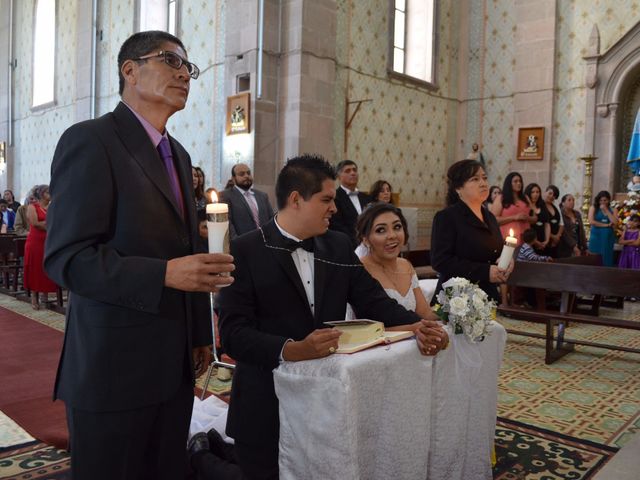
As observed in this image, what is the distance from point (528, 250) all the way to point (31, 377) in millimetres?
5722

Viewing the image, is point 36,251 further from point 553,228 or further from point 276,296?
point 553,228

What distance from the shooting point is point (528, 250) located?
24.7 feet

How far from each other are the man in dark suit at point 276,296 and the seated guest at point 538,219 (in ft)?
19.1

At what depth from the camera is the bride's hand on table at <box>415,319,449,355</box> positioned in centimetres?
235

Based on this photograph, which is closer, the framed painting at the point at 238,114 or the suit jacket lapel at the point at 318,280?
the suit jacket lapel at the point at 318,280

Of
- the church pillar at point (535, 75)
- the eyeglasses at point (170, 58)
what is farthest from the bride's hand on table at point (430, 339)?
the church pillar at point (535, 75)

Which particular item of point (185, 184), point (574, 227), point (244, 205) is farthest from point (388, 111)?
point (185, 184)

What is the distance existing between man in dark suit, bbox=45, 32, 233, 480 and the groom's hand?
41 cm

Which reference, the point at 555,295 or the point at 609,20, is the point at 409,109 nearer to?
the point at 609,20

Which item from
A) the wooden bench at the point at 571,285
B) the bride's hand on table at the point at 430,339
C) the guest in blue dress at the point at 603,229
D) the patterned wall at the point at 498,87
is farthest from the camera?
the patterned wall at the point at 498,87

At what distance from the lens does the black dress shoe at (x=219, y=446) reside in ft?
9.00

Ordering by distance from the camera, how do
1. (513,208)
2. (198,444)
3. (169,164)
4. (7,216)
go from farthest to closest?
(7,216), (513,208), (198,444), (169,164)

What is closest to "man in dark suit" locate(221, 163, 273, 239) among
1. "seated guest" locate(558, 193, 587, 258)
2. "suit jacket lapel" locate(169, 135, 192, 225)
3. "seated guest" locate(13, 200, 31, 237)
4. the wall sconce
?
"suit jacket lapel" locate(169, 135, 192, 225)

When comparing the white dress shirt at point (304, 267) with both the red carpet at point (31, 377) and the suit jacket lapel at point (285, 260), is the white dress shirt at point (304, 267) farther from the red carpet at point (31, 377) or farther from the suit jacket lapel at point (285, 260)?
the red carpet at point (31, 377)
